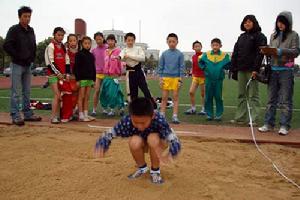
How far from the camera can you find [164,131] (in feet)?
10.5

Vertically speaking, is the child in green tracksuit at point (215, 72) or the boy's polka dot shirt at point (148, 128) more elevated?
the child in green tracksuit at point (215, 72)

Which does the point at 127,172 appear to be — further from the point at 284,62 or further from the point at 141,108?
the point at 284,62

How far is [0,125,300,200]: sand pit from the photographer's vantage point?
3.02m

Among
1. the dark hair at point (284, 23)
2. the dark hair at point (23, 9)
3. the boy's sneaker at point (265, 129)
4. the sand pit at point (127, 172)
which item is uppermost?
the dark hair at point (23, 9)

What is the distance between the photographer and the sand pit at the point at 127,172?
3.02 metres

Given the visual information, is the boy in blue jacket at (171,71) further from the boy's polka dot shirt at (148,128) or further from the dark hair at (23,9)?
the boy's polka dot shirt at (148,128)

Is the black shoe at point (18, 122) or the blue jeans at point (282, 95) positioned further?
the black shoe at point (18, 122)

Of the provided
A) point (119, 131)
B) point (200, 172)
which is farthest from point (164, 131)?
point (200, 172)

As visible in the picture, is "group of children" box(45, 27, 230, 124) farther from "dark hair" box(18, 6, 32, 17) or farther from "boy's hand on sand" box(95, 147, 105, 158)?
"boy's hand on sand" box(95, 147, 105, 158)

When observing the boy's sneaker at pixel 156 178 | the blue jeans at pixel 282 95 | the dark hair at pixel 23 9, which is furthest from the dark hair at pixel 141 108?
the dark hair at pixel 23 9

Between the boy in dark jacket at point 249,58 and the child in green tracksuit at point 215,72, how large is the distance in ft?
1.75

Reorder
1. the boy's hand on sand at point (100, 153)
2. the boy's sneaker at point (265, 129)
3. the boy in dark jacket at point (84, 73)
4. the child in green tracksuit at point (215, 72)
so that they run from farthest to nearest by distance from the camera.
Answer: the child in green tracksuit at point (215, 72) < the boy in dark jacket at point (84, 73) < the boy's sneaker at point (265, 129) < the boy's hand on sand at point (100, 153)

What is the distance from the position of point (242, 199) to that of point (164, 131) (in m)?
0.84

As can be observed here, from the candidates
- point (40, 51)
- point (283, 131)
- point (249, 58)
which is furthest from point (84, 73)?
point (40, 51)
